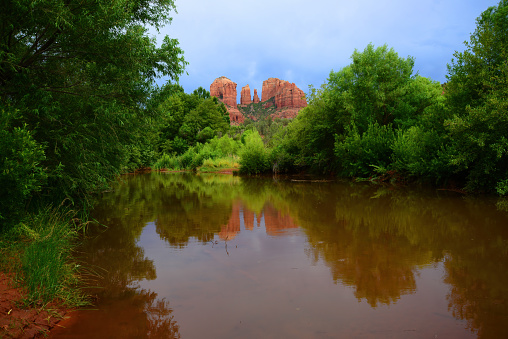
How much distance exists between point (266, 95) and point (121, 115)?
15522 cm

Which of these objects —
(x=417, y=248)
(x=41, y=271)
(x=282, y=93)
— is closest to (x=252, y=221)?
(x=417, y=248)

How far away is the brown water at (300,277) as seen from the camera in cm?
332

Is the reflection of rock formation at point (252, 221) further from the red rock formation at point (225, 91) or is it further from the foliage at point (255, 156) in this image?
the red rock formation at point (225, 91)

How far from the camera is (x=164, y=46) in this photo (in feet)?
29.0

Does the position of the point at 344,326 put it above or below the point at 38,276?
below

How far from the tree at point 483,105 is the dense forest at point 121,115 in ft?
0.16

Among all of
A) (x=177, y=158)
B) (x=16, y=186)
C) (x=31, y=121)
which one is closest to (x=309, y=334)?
(x=16, y=186)

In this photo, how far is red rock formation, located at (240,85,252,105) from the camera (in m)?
156

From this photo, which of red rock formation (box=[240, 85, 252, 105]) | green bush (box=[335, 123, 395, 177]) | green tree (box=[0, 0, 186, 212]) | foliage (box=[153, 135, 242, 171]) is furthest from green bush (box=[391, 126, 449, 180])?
red rock formation (box=[240, 85, 252, 105])

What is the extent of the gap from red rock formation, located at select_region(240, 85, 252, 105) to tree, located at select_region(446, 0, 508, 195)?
475 feet

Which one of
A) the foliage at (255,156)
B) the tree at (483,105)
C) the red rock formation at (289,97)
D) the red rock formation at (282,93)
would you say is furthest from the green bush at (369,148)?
the red rock formation at (289,97)

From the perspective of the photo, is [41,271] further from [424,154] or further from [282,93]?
[282,93]

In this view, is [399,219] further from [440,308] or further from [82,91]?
[82,91]

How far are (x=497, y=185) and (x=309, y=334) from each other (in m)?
13.2
